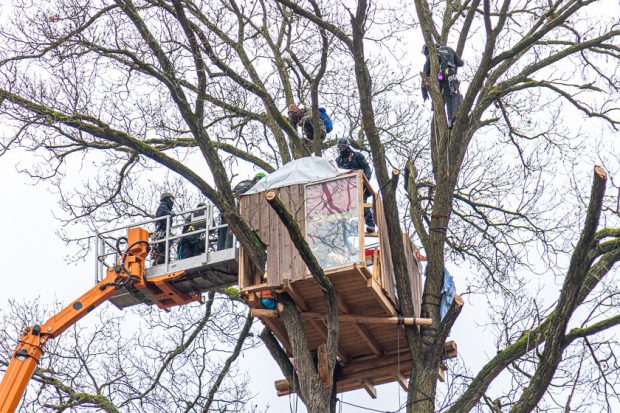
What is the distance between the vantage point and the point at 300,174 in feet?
42.7

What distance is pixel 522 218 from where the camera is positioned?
618 inches

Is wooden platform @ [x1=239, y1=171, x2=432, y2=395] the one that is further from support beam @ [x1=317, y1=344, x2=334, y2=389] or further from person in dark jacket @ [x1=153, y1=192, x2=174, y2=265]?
person in dark jacket @ [x1=153, y1=192, x2=174, y2=265]

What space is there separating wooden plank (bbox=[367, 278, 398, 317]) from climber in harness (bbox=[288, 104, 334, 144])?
299cm

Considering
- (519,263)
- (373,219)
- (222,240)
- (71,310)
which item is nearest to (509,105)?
(519,263)

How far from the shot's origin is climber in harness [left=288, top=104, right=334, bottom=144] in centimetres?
1478

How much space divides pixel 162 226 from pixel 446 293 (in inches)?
157

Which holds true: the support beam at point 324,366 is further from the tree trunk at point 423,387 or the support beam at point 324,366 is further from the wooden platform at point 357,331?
the tree trunk at point 423,387

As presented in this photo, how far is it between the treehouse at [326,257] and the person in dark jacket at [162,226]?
2.03 metres

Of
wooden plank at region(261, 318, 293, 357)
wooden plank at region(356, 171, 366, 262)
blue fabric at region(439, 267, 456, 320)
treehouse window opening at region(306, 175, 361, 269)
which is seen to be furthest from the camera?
blue fabric at region(439, 267, 456, 320)

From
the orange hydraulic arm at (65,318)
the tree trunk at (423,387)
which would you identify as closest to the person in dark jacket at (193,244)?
the orange hydraulic arm at (65,318)

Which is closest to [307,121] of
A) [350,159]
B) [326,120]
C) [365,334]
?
[326,120]

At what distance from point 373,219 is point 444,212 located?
44.6 inches

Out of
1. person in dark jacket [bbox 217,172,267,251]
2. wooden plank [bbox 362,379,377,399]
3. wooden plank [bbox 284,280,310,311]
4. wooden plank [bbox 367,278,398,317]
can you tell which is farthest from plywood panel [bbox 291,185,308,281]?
wooden plank [bbox 362,379,377,399]

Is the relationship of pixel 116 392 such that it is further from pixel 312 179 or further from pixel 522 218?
pixel 522 218
